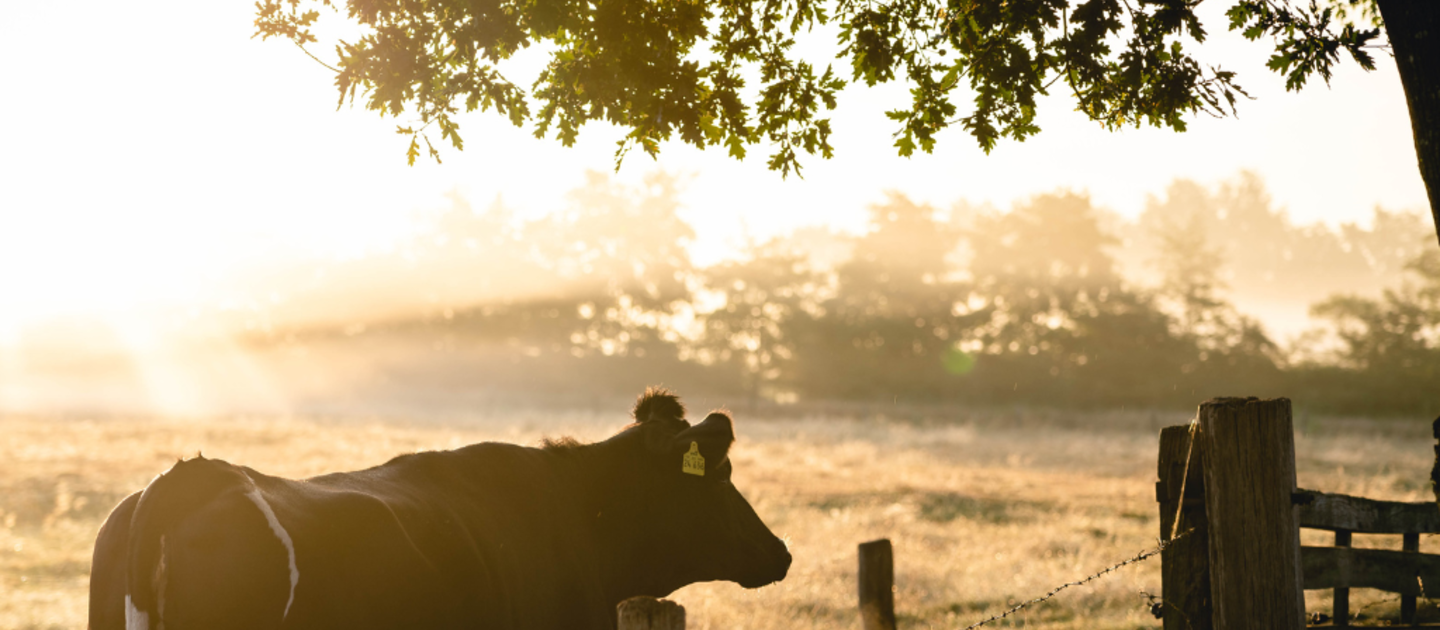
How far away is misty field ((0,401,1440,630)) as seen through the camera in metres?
9.53


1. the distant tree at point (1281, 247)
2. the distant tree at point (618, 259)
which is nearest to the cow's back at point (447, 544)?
the distant tree at point (618, 259)

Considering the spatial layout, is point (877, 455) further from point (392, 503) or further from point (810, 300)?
point (810, 300)

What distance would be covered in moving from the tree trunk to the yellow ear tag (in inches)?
148

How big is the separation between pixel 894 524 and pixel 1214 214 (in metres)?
95.9

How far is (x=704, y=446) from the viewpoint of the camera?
5762 millimetres

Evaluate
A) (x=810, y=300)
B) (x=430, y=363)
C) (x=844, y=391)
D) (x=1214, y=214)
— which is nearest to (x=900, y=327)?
(x=844, y=391)

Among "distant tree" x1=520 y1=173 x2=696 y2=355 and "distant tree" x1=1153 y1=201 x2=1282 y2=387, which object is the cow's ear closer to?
"distant tree" x1=1153 y1=201 x2=1282 y2=387

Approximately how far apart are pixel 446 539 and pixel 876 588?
12.3 ft

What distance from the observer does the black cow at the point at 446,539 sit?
348cm

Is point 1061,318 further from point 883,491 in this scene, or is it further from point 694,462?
point 694,462

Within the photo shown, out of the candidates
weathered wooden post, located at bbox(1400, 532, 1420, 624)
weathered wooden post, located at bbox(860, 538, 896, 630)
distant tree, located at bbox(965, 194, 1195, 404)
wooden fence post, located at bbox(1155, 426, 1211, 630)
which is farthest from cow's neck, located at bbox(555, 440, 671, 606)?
distant tree, located at bbox(965, 194, 1195, 404)

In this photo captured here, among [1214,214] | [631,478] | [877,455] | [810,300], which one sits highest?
[1214,214]

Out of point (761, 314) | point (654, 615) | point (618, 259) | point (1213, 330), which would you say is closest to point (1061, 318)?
point (1213, 330)

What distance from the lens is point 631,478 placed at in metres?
5.76
